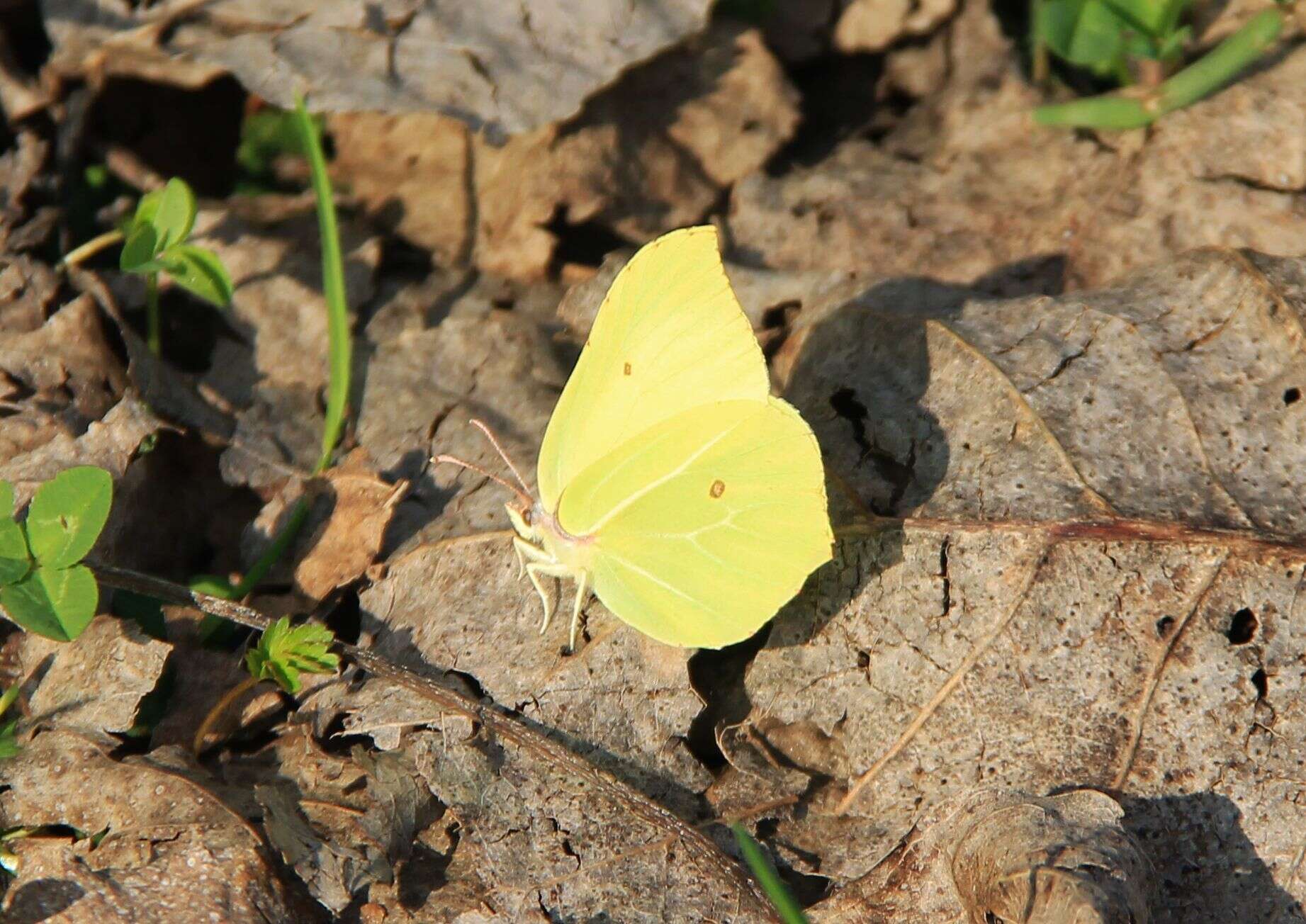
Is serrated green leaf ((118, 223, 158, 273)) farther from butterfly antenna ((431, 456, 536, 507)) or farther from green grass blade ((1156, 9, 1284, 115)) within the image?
green grass blade ((1156, 9, 1284, 115))

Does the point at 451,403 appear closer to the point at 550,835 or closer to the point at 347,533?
the point at 347,533

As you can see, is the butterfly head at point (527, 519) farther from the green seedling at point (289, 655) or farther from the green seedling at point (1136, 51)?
the green seedling at point (1136, 51)

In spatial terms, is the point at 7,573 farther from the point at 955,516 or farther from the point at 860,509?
the point at 955,516

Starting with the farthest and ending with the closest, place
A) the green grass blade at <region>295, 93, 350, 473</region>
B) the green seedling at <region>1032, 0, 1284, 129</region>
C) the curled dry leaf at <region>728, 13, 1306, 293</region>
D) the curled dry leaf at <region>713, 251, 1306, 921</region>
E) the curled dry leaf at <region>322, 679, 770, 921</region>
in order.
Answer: the green seedling at <region>1032, 0, 1284, 129</region>, the curled dry leaf at <region>728, 13, 1306, 293</region>, the green grass blade at <region>295, 93, 350, 473</region>, the curled dry leaf at <region>322, 679, 770, 921</region>, the curled dry leaf at <region>713, 251, 1306, 921</region>

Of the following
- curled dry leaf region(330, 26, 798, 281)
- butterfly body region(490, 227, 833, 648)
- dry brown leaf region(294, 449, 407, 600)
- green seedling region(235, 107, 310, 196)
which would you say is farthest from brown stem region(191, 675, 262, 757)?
green seedling region(235, 107, 310, 196)

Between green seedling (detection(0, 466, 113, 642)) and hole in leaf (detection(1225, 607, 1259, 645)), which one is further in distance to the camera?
green seedling (detection(0, 466, 113, 642))

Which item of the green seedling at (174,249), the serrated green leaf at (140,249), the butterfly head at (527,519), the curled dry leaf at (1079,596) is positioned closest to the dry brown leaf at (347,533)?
the butterfly head at (527,519)

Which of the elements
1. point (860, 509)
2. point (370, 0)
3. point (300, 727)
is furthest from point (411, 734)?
point (370, 0)
